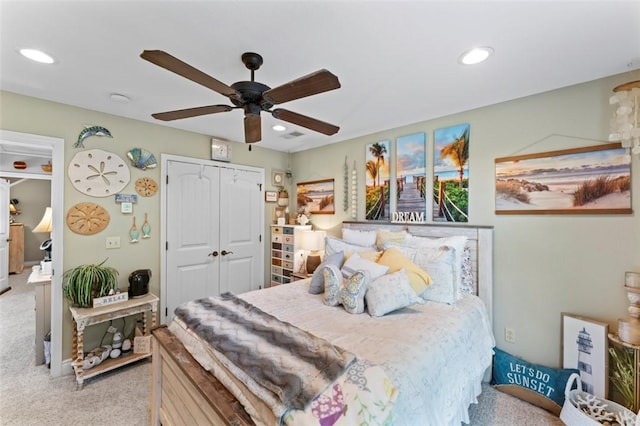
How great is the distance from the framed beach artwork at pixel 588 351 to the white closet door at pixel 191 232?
375 cm

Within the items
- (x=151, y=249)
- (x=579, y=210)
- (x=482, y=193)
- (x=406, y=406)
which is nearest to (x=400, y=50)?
(x=482, y=193)

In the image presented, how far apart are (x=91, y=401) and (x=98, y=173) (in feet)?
6.86

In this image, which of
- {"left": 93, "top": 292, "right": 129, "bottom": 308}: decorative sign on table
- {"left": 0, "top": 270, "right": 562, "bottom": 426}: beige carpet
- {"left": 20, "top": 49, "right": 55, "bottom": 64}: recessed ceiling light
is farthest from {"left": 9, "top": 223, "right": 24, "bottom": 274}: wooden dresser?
{"left": 20, "top": 49, "right": 55, "bottom": 64}: recessed ceiling light

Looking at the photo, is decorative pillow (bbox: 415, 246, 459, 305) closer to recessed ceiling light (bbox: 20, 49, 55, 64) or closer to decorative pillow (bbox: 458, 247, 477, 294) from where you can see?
decorative pillow (bbox: 458, 247, 477, 294)

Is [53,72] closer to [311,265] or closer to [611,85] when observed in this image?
[311,265]

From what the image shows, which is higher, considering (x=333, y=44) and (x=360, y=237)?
(x=333, y=44)

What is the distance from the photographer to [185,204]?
3.40m

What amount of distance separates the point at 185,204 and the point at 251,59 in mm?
2263

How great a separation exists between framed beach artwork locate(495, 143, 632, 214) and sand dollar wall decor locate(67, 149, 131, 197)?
3.86 m

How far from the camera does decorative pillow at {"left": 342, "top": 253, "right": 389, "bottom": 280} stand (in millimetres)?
2246

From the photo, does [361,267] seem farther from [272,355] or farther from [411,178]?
[411,178]

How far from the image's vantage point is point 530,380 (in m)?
2.20

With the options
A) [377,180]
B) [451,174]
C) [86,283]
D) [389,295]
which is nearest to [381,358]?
[389,295]

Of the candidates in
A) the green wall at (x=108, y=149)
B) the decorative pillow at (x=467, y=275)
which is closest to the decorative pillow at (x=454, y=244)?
the decorative pillow at (x=467, y=275)
